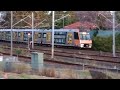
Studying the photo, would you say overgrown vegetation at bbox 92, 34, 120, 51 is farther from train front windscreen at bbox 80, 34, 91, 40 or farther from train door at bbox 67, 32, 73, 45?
train door at bbox 67, 32, 73, 45

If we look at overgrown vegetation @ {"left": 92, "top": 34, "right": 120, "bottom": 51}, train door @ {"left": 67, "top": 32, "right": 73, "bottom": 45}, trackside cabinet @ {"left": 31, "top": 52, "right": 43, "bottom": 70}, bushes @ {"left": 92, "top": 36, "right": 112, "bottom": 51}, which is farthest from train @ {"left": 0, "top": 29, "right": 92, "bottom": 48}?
trackside cabinet @ {"left": 31, "top": 52, "right": 43, "bottom": 70}

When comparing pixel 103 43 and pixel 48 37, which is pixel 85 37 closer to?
pixel 103 43

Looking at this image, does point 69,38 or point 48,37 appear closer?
point 69,38

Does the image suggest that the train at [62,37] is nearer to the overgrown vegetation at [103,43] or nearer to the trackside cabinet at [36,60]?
the overgrown vegetation at [103,43]

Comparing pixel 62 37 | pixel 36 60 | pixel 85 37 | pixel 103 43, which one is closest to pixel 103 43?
pixel 103 43

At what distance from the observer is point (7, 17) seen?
4812 centimetres

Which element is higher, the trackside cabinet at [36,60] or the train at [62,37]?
the train at [62,37]

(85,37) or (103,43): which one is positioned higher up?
(85,37)

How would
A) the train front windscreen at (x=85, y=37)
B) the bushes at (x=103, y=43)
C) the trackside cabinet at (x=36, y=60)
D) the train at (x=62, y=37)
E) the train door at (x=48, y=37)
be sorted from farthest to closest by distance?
the train door at (x=48, y=37) → the train front windscreen at (x=85, y=37) → the train at (x=62, y=37) → the bushes at (x=103, y=43) → the trackside cabinet at (x=36, y=60)

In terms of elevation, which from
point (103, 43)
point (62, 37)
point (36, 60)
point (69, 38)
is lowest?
point (36, 60)

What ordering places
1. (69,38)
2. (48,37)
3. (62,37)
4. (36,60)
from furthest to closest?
(48,37)
(62,37)
(69,38)
(36,60)

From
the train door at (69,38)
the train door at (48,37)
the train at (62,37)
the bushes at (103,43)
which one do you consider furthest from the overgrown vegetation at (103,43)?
the train door at (48,37)
